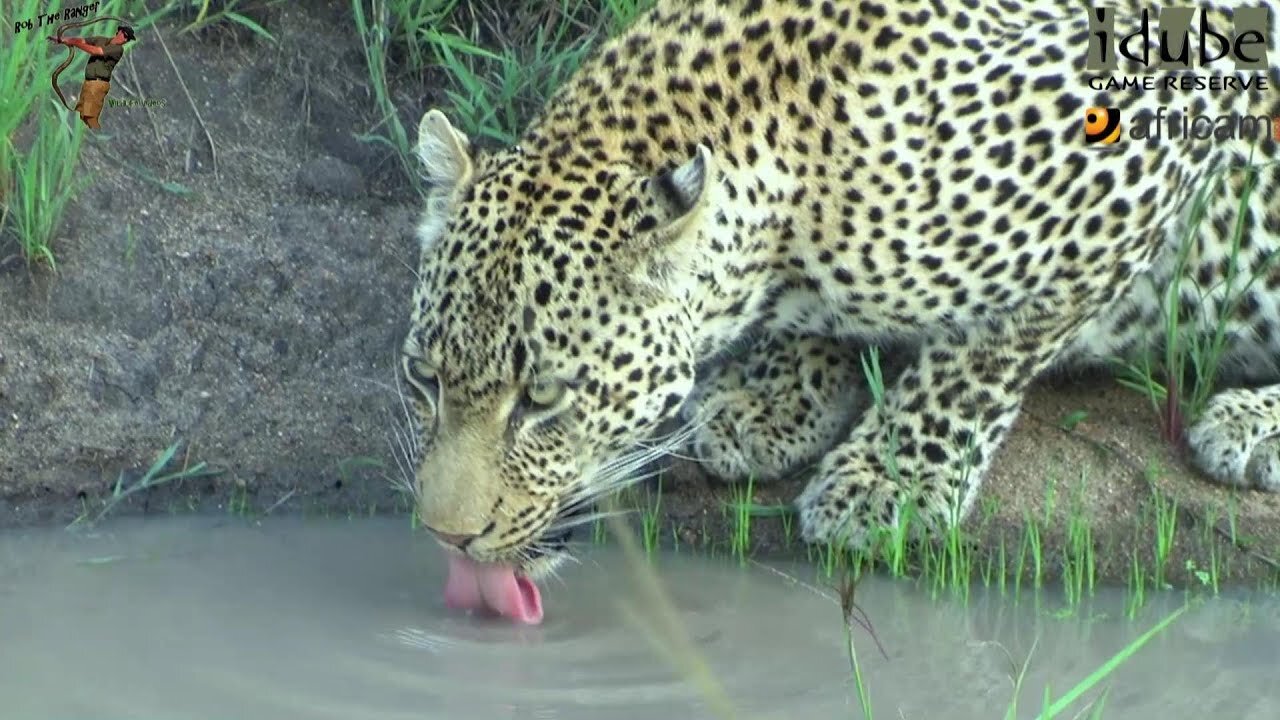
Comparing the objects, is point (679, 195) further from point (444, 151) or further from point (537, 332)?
point (444, 151)

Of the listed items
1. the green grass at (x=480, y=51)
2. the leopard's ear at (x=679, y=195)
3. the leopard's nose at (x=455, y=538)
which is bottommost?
the leopard's nose at (x=455, y=538)

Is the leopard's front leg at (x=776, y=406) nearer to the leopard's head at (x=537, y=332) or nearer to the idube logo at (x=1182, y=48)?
the leopard's head at (x=537, y=332)

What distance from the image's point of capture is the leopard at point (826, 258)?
16.6 feet

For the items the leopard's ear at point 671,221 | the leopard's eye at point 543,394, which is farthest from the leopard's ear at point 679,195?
the leopard's eye at point 543,394

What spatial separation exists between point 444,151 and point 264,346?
5.36ft

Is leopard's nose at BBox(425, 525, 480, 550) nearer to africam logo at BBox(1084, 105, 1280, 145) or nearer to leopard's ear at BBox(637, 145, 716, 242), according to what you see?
leopard's ear at BBox(637, 145, 716, 242)

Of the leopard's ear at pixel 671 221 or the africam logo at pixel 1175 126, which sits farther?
the africam logo at pixel 1175 126

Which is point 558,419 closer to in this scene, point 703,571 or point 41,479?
point 703,571

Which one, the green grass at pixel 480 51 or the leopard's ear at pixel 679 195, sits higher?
the green grass at pixel 480 51

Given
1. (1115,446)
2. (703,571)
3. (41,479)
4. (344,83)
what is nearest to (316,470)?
(41,479)

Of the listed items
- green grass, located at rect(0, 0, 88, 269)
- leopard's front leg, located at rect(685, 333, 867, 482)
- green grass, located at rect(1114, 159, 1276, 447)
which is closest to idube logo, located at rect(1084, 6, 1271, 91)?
green grass, located at rect(1114, 159, 1276, 447)

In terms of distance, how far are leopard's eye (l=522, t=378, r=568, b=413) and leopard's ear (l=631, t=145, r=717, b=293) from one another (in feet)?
1.16

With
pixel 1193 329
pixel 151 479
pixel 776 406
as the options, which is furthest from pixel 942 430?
pixel 151 479

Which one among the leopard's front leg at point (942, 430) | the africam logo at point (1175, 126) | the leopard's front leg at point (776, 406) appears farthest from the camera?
the leopard's front leg at point (776, 406)
